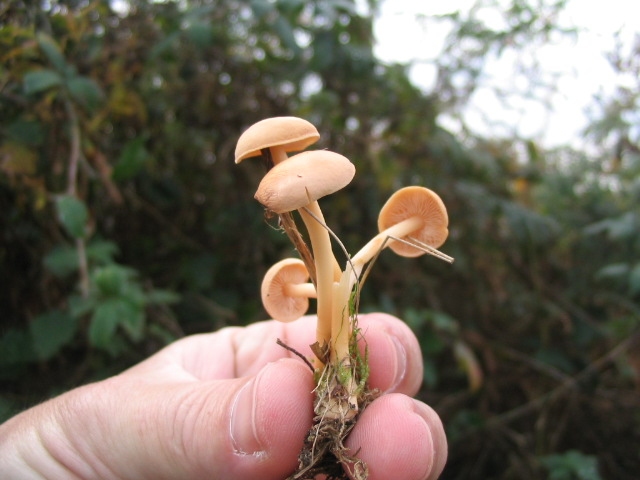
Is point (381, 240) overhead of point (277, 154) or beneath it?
beneath

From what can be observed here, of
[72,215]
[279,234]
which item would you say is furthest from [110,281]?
[279,234]

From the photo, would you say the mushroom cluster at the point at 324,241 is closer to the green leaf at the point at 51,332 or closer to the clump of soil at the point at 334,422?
the clump of soil at the point at 334,422

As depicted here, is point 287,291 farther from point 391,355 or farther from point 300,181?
point 300,181

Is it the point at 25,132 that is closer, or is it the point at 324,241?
the point at 324,241

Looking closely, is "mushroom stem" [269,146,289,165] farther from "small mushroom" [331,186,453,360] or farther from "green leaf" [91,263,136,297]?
"green leaf" [91,263,136,297]

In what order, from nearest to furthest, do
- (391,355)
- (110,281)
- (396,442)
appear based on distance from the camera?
1. (396,442)
2. (391,355)
3. (110,281)

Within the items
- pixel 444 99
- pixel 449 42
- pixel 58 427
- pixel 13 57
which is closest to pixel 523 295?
pixel 444 99

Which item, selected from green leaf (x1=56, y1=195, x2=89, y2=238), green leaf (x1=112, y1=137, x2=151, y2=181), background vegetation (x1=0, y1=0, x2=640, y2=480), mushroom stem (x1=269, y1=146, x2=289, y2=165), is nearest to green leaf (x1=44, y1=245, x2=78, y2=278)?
background vegetation (x1=0, y1=0, x2=640, y2=480)
